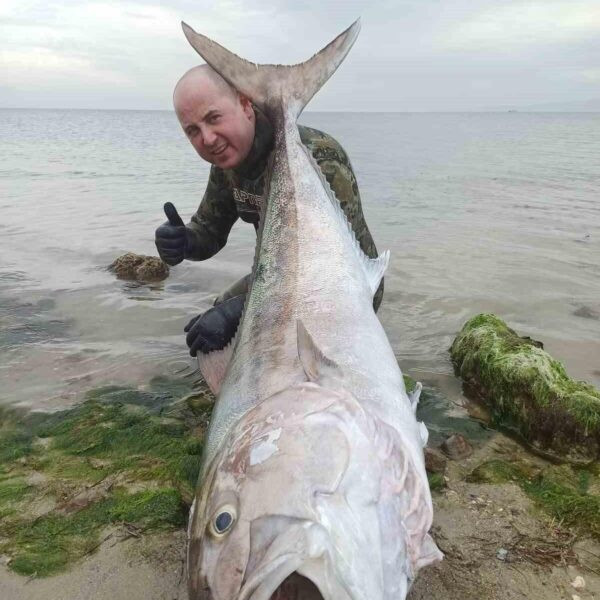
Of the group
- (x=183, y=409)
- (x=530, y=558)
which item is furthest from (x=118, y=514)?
(x=530, y=558)

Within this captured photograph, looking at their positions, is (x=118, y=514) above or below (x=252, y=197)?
below

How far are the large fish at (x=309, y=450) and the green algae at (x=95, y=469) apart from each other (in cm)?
70

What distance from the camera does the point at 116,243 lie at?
966 centimetres

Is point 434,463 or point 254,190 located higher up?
point 254,190

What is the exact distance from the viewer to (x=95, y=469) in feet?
10.5

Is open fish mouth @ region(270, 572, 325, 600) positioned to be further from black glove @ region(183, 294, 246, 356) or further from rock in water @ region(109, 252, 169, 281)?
rock in water @ region(109, 252, 169, 281)

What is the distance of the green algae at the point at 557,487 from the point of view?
2.66 metres

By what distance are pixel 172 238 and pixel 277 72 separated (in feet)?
4.55

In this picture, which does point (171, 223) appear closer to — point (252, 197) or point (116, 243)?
point (252, 197)

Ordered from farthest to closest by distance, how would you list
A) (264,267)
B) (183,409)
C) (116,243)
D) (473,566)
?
1. (116,243)
2. (183,409)
3. (264,267)
4. (473,566)

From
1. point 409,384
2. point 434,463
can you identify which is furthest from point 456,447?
point 409,384

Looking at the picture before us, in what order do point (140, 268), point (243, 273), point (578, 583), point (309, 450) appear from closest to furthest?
1. point (309, 450)
2. point (578, 583)
3. point (140, 268)
4. point (243, 273)

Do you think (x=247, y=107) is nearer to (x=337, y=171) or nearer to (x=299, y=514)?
(x=337, y=171)

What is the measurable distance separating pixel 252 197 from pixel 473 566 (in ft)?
9.15
